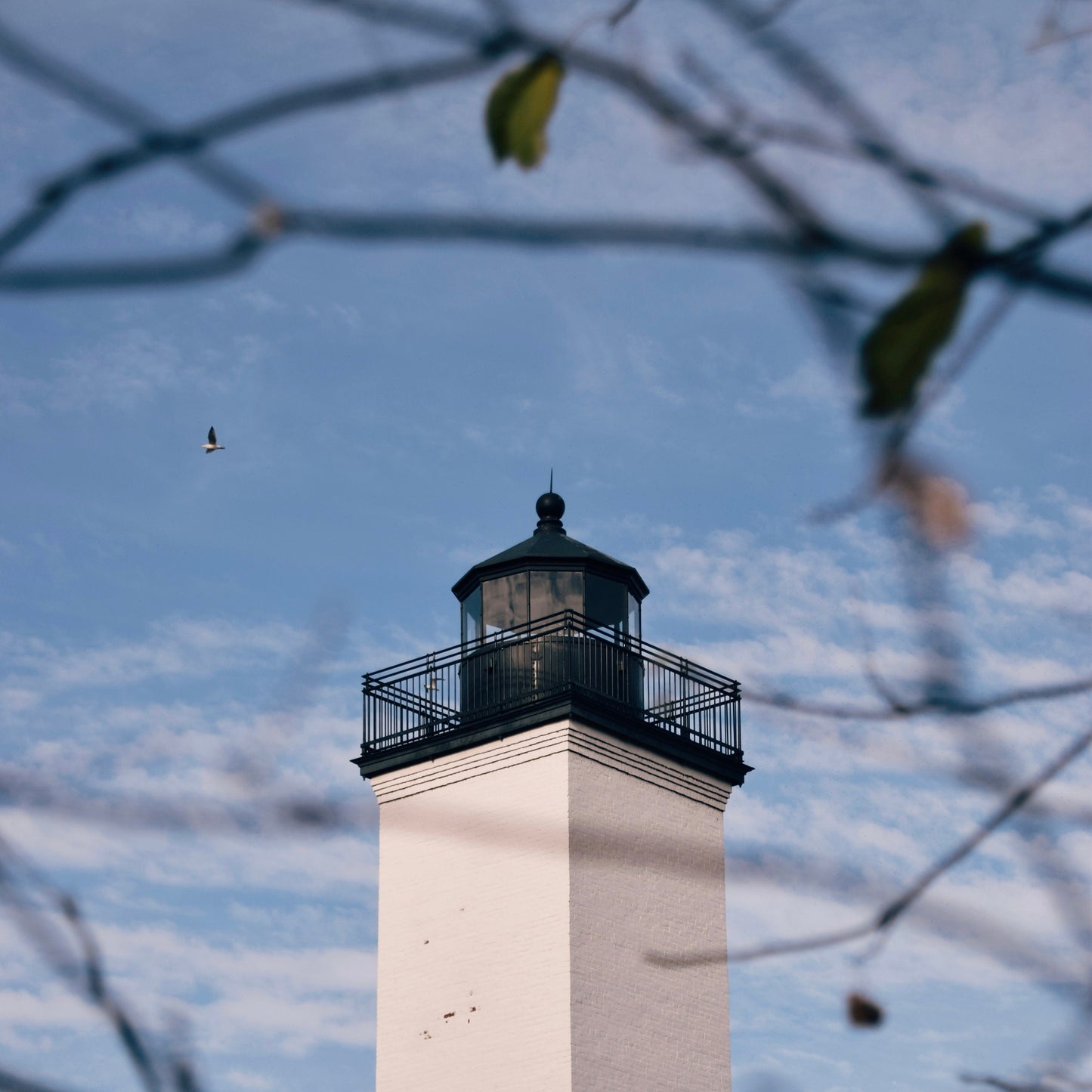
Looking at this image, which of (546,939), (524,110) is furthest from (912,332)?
(546,939)

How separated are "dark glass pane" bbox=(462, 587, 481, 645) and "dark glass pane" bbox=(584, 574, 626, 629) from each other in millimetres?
1313

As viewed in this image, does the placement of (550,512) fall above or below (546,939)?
above

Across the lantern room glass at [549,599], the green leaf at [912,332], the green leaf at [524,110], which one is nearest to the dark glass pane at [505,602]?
the lantern room glass at [549,599]

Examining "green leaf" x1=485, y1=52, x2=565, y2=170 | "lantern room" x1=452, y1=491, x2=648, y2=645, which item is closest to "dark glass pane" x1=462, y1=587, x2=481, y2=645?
"lantern room" x1=452, y1=491, x2=648, y2=645

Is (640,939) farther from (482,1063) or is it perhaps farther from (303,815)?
(303,815)

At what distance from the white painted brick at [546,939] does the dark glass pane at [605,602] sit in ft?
6.66

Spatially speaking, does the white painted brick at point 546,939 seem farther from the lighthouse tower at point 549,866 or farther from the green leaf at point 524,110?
the green leaf at point 524,110

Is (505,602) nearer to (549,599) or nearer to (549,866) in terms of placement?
(549,599)

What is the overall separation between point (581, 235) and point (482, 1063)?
55.8ft

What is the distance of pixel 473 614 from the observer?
69.2 ft

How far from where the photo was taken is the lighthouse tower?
1734 cm

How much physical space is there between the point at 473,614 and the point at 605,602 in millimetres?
1639

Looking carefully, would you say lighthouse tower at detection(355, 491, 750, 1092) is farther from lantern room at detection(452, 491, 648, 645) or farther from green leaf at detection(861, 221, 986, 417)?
green leaf at detection(861, 221, 986, 417)

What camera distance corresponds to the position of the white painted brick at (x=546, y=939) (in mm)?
17219
